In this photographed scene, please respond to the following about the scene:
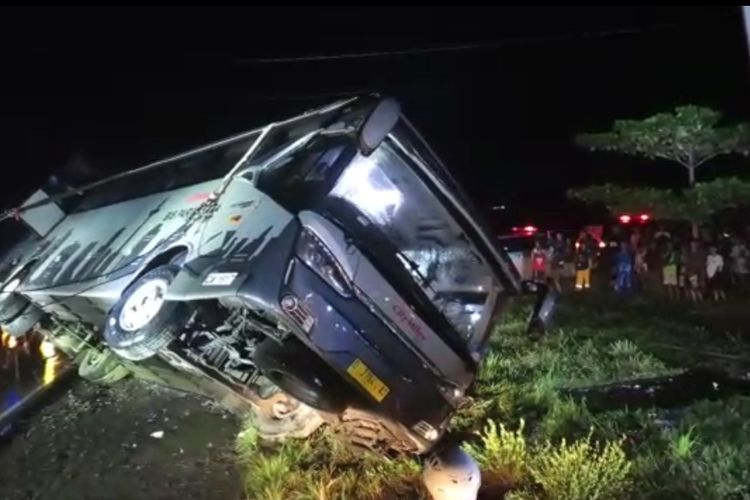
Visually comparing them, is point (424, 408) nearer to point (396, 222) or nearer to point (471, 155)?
point (396, 222)

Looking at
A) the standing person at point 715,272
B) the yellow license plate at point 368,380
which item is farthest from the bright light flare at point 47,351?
the standing person at point 715,272

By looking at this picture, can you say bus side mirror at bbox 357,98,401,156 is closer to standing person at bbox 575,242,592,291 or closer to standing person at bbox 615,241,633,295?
standing person at bbox 615,241,633,295

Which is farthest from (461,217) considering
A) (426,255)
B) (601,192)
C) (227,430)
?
(601,192)

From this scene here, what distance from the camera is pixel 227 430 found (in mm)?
8352

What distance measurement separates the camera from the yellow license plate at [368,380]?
5.06m

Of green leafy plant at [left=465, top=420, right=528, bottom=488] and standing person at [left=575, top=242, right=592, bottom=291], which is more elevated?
standing person at [left=575, top=242, right=592, bottom=291]

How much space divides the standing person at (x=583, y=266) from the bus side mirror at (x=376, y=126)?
9426 millimetres

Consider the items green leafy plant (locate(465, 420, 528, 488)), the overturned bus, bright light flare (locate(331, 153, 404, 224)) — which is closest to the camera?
the overturned bus

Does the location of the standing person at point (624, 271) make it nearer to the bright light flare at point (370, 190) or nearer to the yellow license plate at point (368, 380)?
the bright light flare at point (370, 190)

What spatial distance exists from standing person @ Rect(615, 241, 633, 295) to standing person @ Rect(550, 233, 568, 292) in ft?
4.07

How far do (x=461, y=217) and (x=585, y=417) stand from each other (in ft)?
7.75

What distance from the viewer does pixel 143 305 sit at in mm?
5668

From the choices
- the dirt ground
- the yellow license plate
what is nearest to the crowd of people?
the dirt ground

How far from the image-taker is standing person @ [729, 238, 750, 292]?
1209 cm
